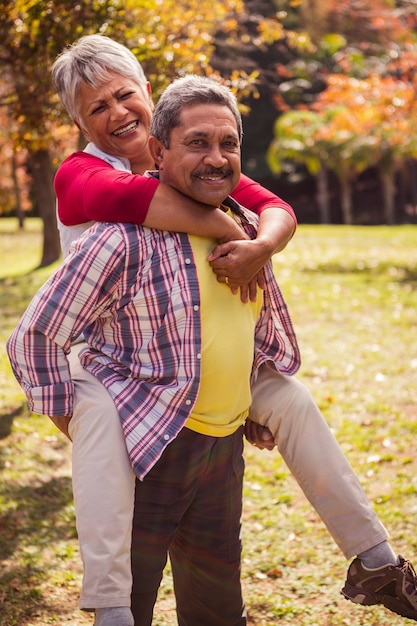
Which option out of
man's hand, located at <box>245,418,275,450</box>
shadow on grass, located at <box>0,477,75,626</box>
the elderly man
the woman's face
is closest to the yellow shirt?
the elderly man

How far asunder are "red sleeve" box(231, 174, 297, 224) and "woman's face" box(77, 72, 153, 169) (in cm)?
38

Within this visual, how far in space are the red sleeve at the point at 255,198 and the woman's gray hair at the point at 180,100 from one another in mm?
448

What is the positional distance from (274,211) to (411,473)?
3.44m

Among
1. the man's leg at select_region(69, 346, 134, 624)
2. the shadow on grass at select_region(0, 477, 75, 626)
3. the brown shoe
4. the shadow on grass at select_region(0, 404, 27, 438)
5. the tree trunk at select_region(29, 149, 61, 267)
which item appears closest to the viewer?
the man's leg at select_region(69, 346, 134, 624)

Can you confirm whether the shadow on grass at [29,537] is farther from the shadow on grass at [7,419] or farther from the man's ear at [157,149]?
the man's ear at [157,149]

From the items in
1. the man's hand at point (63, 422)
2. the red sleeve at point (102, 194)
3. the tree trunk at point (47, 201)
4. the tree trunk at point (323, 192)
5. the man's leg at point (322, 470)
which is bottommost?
the tree trunk at point (323, 192)

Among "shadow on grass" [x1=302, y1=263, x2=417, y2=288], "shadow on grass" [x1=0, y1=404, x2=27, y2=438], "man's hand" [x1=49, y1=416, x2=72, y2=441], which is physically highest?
"man's hand" [x1=49, y1=416, x2=72, y2=441]

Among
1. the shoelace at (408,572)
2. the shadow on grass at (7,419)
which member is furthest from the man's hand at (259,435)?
the shadow on grass at (7,419)

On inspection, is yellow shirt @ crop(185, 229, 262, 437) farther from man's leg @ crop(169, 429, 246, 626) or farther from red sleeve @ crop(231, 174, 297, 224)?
red sleeve @ crop(231, 174, 297, 224)

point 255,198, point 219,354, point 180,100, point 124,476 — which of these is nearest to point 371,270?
point 255,198

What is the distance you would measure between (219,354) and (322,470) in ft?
1.83

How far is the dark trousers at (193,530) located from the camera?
2701 mm

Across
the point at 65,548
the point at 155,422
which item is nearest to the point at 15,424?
the point at 65,548

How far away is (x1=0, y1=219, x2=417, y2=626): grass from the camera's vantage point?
4.20m
